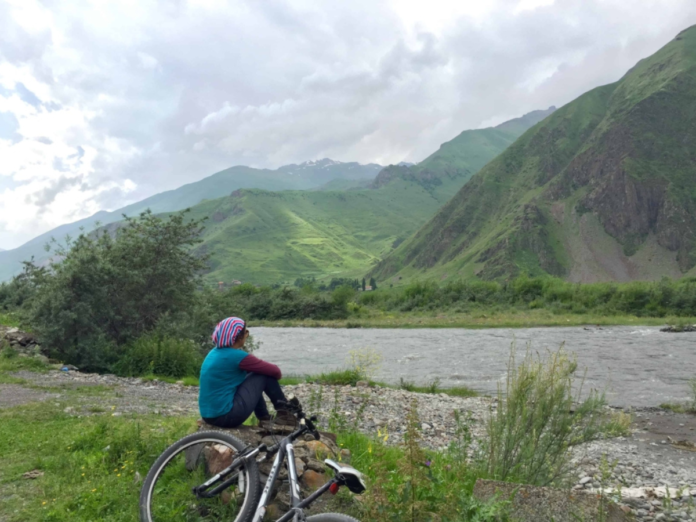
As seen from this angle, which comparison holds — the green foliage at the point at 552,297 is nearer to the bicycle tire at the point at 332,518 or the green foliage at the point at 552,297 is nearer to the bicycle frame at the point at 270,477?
the bicycle frame at the point at 270,477

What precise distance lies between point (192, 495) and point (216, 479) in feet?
1.86

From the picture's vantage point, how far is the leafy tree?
73.3 feet

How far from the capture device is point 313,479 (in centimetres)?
586

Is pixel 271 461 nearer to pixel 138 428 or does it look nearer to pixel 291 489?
pixel 291 489

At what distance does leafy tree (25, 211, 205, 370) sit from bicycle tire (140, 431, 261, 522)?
19.0 metres

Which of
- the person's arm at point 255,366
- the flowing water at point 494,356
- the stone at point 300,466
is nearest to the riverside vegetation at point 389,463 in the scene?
the stone at point 300,466

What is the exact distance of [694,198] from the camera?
174 m

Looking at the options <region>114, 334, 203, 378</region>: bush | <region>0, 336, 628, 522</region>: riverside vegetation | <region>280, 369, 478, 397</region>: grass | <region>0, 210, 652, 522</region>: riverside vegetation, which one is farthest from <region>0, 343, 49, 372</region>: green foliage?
<region>0, 336, 628, 522</region>: riverside vegetation

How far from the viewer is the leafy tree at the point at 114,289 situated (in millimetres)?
22344

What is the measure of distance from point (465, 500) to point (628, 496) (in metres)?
4.24

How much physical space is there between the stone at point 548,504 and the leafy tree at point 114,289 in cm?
2135

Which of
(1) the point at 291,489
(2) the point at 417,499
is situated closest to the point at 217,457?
(1) the point at 291,489

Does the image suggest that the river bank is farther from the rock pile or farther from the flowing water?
the rock pile

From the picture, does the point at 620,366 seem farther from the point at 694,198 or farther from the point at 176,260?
the point at 694,198
